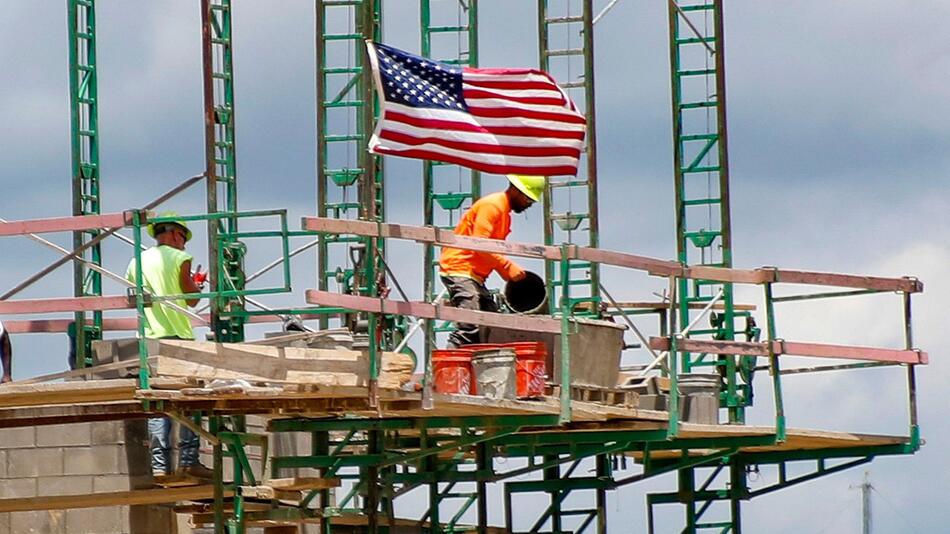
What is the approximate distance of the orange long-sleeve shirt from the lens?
93.7 feet

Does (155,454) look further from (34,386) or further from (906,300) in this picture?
(906,300)

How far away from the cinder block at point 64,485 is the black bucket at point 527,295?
484 centimetres

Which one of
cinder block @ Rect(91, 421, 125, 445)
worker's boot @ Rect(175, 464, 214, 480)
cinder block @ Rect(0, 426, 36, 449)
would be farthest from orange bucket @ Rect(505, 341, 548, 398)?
cinder block @ Rect(0, 426, 36, 449)

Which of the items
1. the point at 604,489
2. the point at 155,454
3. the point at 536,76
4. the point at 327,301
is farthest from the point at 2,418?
the point at 604,489

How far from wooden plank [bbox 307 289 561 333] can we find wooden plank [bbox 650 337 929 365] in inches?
84.7

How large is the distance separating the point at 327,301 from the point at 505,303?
4962 mm

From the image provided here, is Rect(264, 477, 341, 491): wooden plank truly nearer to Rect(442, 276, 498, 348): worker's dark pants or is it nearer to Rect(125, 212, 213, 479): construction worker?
Rect(125, 212, 213, 479): construction worker

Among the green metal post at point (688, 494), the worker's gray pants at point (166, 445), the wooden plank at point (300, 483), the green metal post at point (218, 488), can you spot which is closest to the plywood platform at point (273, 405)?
the green metal post at point (218, 488)

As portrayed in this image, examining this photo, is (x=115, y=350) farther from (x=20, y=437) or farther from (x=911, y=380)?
(x=911, y=380)

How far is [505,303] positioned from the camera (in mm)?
30312

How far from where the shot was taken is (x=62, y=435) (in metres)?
30.7

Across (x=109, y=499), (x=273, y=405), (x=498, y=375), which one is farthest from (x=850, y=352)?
(x=109, y=499)

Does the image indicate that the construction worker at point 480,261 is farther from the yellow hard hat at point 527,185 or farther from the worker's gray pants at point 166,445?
the worker's gray pants at point 166,445

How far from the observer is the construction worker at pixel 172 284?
29.0 metres
